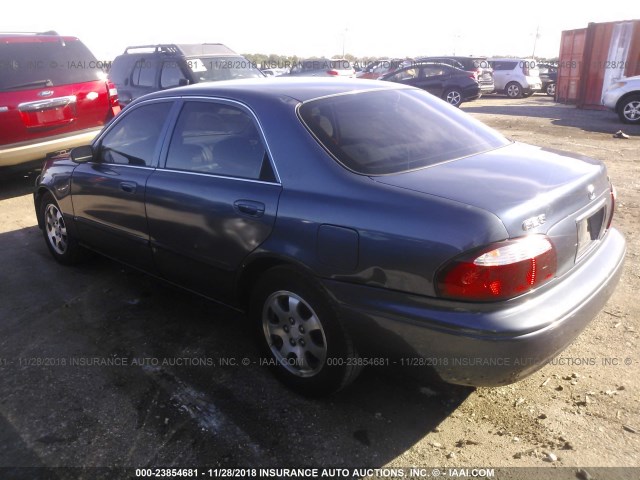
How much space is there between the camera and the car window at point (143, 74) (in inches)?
405

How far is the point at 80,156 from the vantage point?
411 cm

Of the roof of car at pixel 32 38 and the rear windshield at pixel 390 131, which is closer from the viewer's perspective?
the rear windshield at pixel 390 131

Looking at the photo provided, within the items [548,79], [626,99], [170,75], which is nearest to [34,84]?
[170,75]

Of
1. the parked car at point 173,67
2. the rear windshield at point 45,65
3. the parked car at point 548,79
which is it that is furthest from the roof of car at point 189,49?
the parked car at point 548,79

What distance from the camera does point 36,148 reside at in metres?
7.03

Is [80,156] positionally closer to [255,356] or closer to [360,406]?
[255,356]

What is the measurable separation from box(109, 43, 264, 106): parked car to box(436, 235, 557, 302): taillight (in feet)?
28.2

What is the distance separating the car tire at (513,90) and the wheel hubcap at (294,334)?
22.1 meters

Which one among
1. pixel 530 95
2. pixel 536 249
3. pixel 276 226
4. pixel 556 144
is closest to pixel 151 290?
pixel 276 226

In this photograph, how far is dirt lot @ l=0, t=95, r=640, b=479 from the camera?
2.45m

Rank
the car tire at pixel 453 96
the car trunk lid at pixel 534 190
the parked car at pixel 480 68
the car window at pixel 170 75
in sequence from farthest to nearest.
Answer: the parked car at pixel 480 68 < the car tire at pixel 453 96 < the car window at pixel 170 75 < the car trunk lid at pixel 534 190

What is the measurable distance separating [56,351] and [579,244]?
10.3 feet

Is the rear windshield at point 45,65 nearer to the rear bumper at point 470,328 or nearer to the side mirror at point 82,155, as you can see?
the side mirror at point 82,155

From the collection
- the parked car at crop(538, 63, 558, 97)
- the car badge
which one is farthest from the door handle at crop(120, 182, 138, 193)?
the parked car at crop(538, 63, 558, 97)
